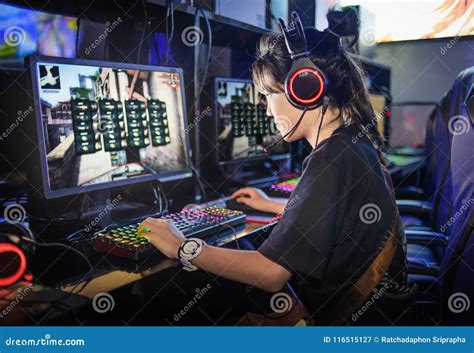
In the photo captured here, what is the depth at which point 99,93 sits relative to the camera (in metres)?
1.14

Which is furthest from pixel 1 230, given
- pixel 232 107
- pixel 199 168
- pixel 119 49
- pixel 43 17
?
pixel 232 107

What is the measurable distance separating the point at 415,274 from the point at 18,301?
111cm

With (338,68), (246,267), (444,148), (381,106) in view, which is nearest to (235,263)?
(246,267)

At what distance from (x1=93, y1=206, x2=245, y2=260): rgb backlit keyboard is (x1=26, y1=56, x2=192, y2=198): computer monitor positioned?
0.61 ft

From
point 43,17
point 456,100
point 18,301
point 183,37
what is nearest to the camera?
point 18,301

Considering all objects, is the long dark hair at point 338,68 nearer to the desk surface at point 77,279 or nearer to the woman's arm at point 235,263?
the woman's arm at point 235,263

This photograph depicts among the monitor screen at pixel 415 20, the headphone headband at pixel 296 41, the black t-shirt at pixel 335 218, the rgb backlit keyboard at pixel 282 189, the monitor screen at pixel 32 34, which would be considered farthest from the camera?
the monitor screen at pixel 415 20

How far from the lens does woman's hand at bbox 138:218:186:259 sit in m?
0.89

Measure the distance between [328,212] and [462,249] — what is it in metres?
0.39

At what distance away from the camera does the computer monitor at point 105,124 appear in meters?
1.02

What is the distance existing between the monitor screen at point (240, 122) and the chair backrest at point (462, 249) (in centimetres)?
83

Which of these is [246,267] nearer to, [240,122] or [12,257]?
[12,257]

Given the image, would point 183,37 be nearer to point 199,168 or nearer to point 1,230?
point 199,168

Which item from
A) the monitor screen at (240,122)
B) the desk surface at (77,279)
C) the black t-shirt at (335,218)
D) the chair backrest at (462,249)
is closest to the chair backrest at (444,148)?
the chair backrest at (462,249)
